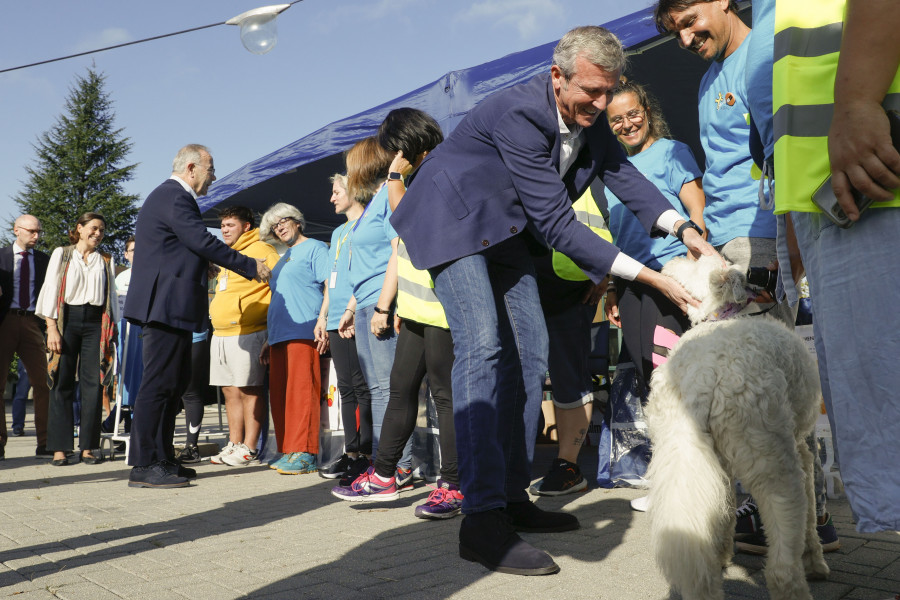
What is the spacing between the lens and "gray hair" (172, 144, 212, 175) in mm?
5496

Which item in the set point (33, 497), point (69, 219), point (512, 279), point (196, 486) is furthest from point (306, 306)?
point (69, 219)

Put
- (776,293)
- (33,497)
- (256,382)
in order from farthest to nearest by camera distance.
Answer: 1. (256,382)
2. (33,497)
3. (776,293)

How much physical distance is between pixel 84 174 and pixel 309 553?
40.6 metres

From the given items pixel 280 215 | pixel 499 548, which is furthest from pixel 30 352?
pixel 499 548

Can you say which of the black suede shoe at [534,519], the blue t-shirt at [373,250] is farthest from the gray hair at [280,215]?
the black suede shoe at [534,519]

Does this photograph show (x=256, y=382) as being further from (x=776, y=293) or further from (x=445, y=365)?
(x=776, y=293)

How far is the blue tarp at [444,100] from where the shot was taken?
4734 millimetres

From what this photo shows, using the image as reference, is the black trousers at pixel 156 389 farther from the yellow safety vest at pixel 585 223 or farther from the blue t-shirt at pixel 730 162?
the blue t-shirt at pixel 730 162

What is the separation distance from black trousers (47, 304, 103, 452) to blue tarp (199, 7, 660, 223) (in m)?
2.35

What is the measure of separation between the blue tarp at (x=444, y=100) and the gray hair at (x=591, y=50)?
1886mm

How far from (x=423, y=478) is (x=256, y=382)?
81.6 inches

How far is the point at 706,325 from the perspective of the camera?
2.36 m

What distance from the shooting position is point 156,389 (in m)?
5.09

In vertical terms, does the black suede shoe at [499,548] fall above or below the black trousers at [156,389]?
below
